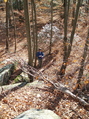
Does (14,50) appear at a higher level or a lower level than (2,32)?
lower

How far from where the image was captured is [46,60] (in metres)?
11.8

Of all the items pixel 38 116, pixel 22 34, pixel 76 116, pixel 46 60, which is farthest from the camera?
pixel 22 34

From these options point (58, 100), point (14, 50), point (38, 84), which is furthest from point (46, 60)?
point (58, 100)

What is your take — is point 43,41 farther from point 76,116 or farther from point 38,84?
point 76,116

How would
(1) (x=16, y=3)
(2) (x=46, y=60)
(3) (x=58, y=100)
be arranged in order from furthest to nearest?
1. (1) (x=16, y=3)
2. (2) (x=46, y=60)
3. (3) (x=58, y=100)

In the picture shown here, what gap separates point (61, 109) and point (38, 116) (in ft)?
4.91

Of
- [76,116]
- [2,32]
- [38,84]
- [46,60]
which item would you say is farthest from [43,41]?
[76,116]

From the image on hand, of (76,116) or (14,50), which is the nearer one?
(76,116)

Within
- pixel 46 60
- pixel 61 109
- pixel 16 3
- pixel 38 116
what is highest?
pixel 16 3

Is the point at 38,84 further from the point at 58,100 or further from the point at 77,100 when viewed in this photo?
the point at 77,100

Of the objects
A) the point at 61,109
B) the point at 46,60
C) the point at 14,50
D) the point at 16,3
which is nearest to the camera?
the point at 61,109

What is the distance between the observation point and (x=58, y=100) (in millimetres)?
4566

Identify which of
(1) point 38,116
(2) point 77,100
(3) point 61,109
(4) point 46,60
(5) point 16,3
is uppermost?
(5) point 16,3

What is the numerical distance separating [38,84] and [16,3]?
20.2 metres
